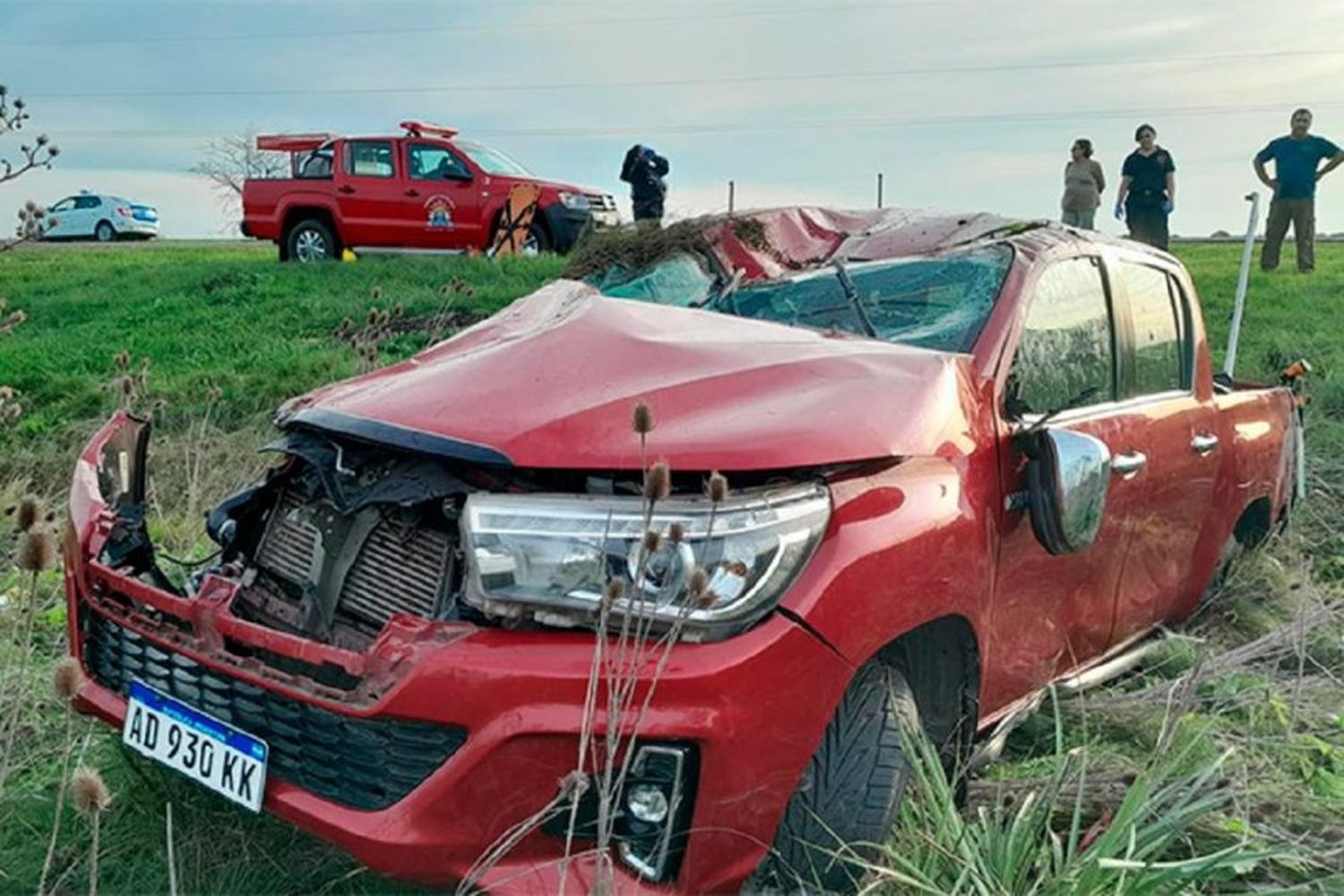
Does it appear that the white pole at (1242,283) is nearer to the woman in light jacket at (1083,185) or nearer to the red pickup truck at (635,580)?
the red pickup truck at (635,580)

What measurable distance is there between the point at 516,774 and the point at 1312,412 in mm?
6829

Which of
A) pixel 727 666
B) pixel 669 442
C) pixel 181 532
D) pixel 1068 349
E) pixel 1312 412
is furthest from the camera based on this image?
pixel 1312 412

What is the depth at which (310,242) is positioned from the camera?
544 inches

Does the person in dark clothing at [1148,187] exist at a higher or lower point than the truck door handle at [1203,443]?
higher

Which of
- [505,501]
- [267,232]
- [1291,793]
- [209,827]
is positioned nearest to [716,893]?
[505,501]

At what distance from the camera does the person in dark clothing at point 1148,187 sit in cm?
1112

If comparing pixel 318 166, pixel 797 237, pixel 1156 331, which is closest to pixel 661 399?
pixel 797 237

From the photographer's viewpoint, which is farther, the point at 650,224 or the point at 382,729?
the point at 650,224

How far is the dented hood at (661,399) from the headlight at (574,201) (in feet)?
35.7

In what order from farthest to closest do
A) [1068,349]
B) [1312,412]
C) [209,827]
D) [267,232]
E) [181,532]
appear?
[267,232]
[1312,412]
[181,532]
[1068,349]
[209,827]

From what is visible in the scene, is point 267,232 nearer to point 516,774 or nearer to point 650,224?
point 650,224

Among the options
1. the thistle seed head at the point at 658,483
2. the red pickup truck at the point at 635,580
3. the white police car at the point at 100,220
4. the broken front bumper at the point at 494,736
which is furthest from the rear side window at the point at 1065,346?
the white police car at the point at 100,220

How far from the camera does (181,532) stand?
472 cm

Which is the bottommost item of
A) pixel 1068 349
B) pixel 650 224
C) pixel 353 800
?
pixel 353 800
